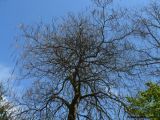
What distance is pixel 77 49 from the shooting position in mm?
12359

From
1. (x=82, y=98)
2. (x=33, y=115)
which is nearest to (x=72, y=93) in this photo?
(x=82, y=98)

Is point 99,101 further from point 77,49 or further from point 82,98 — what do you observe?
point 77,49

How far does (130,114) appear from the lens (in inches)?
495

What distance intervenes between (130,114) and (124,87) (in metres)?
0.79

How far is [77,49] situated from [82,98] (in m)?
1.50

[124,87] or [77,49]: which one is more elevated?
[77,49]

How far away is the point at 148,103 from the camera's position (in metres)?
14.3

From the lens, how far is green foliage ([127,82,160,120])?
43.5 feet

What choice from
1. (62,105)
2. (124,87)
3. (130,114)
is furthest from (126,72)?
(62,105)

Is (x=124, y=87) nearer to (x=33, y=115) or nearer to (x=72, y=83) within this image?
(x=72, y=83)

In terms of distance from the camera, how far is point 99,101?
13008 millimetres

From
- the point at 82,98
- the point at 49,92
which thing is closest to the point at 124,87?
the point at 82,98

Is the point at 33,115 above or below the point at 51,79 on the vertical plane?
below

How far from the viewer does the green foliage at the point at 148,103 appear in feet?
43.5
